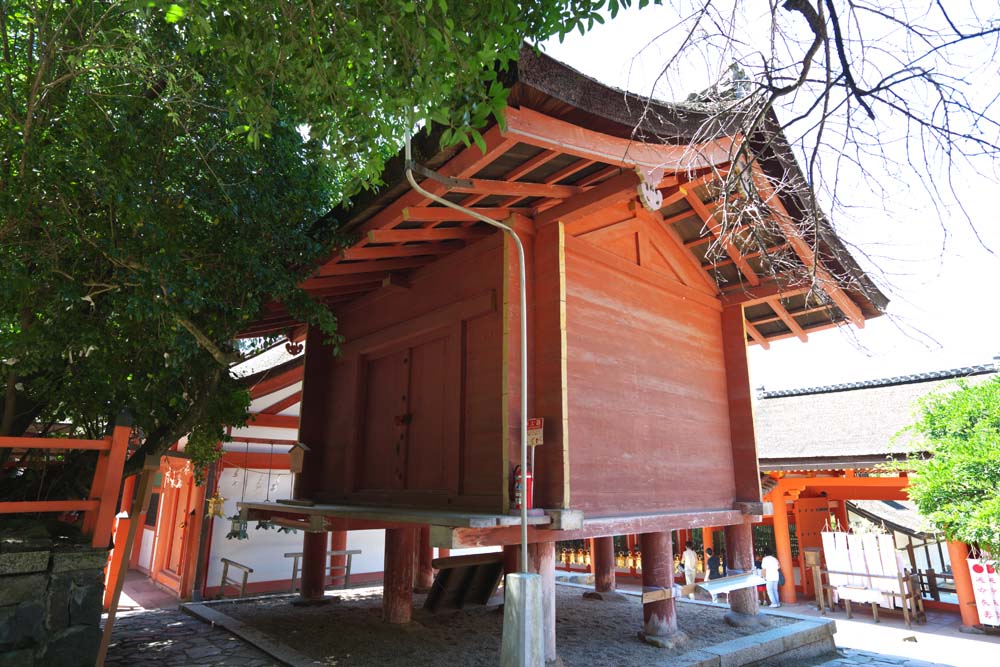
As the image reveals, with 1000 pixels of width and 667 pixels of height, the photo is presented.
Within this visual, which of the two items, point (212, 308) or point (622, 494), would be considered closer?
point (622, 494)

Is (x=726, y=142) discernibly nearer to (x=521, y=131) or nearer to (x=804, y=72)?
(x=521, y=131)

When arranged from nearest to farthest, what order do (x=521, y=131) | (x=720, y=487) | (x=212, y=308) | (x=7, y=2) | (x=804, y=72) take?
(x=804, y=72), (x=521, y=131), (x=7, y=2), (x=212, y=308), (x=720, y=487)

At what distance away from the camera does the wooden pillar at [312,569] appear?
8.57 m

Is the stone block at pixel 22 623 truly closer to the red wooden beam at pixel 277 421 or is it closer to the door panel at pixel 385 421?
the door panel at pixel 385 421

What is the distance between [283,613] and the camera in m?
7.88

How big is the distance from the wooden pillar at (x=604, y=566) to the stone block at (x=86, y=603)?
727 cm

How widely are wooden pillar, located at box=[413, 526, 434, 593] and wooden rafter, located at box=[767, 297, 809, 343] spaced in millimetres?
6269

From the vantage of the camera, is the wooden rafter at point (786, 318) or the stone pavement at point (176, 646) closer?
the stone pavement at point (176, 646)

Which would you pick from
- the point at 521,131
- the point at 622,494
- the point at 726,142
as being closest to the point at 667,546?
the point at 622,494

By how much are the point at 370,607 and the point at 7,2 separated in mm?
7669

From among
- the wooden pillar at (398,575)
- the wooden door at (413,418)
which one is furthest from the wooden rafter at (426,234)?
the wooden pillar at (398,575)

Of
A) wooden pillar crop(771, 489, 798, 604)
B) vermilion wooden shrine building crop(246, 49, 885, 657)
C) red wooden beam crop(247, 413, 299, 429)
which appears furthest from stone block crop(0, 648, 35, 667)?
wooden pillar crop(771, 489, 798, 604)

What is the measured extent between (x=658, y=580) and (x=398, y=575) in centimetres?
294

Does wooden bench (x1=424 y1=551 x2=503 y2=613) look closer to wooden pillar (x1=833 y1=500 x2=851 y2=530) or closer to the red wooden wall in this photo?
the red wooden wall
